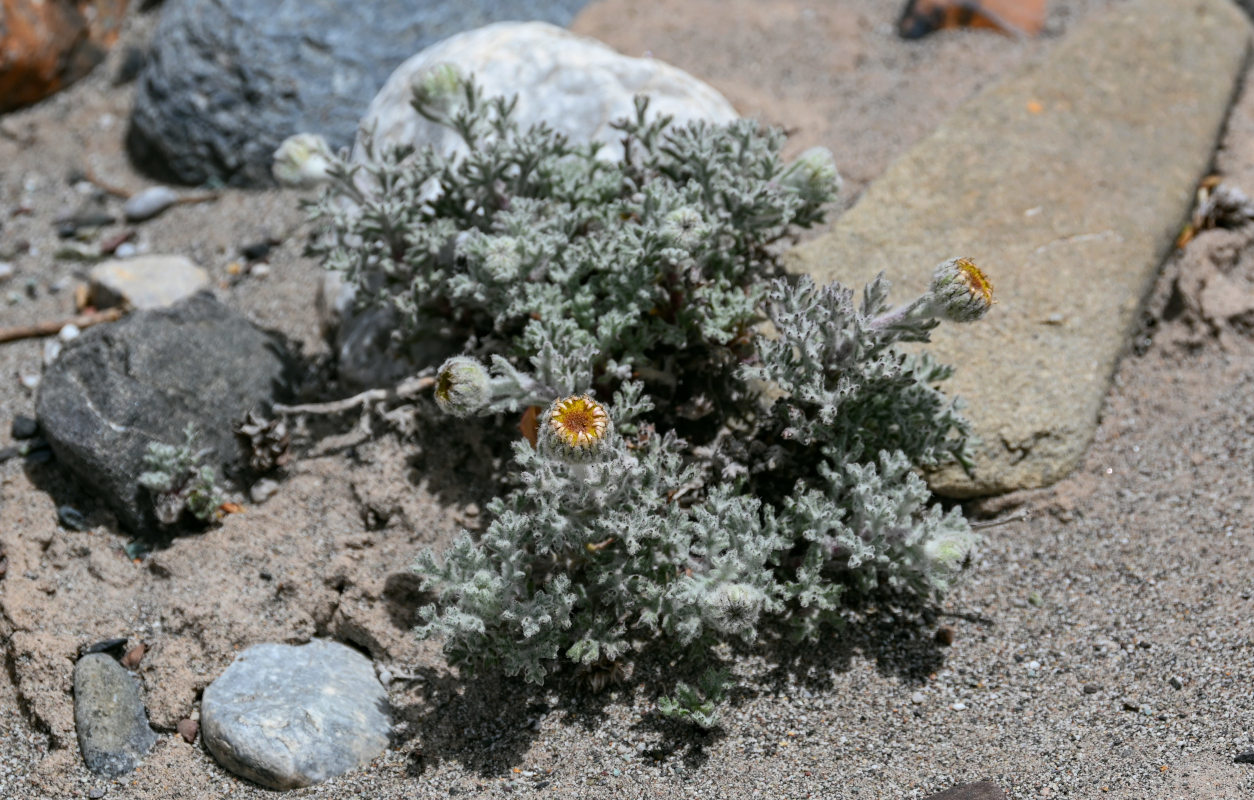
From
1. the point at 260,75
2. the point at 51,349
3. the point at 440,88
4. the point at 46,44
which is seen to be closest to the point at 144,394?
the point at 51,349

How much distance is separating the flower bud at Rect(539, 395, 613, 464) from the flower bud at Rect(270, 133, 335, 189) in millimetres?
1599

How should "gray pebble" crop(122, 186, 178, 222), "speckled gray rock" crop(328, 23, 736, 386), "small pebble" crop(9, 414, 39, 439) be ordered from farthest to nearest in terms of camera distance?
"gray pebble" crop(122, 186, 178, 222), "speckled gray rock" crop(328, 23, 736, 386), "small pebble" crop(9, 414, 39, 439)

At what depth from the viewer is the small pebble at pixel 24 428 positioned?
4320 mm

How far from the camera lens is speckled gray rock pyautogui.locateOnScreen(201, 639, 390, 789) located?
3.24 m

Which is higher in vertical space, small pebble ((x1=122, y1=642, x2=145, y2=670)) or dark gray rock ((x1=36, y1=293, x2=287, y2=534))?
dark gray rock ((x1=36, y1=293, x2=287, y2=534))

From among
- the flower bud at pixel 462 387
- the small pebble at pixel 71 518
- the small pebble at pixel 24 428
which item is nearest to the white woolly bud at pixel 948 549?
the flower bud at pixel 462 387

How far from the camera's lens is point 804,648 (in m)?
3.57

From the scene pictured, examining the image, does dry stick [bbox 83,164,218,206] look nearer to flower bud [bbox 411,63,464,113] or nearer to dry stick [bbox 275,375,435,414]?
dry stick [bbox 275,375,435,414]

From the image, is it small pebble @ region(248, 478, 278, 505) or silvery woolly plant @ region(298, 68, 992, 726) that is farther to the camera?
small pebble @ region(248, 478, 278, 505)

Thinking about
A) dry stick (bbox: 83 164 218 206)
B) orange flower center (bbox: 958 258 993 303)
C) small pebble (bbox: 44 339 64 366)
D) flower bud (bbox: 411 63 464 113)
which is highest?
flower bud (bbox: 411 63 464 113)

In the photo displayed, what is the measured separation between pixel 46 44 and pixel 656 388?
15.0 feet

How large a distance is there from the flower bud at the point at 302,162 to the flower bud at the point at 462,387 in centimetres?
117

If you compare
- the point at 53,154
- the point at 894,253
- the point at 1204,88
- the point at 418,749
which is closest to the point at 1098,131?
the point at 1204,88

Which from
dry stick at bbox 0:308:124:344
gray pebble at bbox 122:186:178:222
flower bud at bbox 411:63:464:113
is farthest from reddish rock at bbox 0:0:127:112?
flower bud at bbox 411:63:464:113
